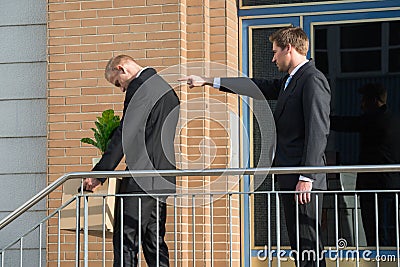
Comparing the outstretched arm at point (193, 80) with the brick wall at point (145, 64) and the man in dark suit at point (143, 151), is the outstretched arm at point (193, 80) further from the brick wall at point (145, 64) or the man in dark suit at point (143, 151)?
the brick wall at point (145, 64)

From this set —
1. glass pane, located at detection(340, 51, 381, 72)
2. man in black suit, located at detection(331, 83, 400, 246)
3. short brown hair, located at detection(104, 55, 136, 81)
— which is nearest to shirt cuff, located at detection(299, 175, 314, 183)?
short brown hair, located at detection(104, 55, 136, 81)

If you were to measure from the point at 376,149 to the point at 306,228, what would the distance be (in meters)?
2.19

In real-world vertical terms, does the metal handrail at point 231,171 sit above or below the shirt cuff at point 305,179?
above

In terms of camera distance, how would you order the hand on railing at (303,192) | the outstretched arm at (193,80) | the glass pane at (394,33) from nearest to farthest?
1. the hand on railing at (303,192)
2. the outstretched arm at (193,80)
3. the glass pane at (394,33)

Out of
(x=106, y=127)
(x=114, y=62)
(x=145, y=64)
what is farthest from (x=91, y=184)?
(x=145, y=64)

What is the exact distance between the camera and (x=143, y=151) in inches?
294

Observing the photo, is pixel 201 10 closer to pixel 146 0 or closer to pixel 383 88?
pixel 146 0

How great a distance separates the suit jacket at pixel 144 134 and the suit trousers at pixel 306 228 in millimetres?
902

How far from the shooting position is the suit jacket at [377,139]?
8898 millimetres

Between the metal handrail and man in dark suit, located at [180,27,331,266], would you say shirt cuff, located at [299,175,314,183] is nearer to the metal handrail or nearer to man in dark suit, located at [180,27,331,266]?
man in dark suit, located at [180,27,331,266]

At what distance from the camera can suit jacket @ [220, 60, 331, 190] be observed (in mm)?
6867

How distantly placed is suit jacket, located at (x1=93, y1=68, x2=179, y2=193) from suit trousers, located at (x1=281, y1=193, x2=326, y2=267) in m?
0.90

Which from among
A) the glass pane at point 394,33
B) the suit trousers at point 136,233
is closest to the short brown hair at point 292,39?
the suit trousers at point 136,233

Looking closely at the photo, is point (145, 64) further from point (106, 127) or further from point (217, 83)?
point (217, 83)
